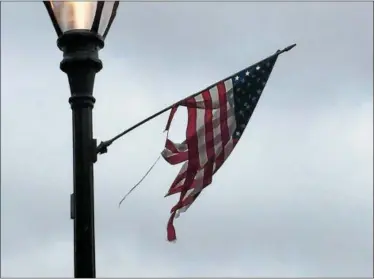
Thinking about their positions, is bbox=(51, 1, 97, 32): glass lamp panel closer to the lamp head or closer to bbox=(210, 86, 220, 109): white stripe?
the lamp head

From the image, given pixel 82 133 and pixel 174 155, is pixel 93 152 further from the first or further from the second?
pixel 174 155

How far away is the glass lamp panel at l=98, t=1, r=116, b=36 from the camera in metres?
5.86

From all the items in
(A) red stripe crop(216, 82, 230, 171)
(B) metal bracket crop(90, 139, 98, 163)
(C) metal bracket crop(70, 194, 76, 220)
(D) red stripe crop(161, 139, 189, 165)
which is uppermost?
(A) red stripe crop(216, 82, 230, 171)

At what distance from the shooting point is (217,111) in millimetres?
7684

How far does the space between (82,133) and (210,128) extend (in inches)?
83.3

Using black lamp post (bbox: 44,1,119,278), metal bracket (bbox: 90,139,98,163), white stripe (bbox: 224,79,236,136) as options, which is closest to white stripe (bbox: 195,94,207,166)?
white stripe (bbox: 224,79,236,136)

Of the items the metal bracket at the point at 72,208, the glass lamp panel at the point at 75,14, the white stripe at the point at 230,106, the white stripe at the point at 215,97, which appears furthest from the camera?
the white stripe at the point at 230,106

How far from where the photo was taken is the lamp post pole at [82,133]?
5.41 m

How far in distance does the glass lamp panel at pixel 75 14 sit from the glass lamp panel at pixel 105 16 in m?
0.08

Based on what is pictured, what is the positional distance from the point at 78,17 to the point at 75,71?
0.37m

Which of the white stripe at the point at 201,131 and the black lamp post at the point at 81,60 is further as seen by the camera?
the white stripe at the point at 201,131

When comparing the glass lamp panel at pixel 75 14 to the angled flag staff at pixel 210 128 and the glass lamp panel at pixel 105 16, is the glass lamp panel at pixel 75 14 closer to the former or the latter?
the glass lamp panel at pixel 105 16

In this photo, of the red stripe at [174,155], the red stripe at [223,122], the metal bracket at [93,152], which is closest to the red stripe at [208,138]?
the red stripe at [223,122]

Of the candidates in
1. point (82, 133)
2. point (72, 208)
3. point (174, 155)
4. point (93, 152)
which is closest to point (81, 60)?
point (82, 133)
